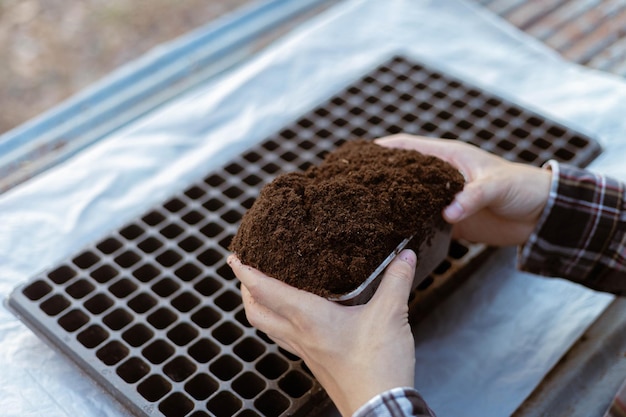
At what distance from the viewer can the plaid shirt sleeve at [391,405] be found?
74 centimetres

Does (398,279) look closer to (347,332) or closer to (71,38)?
(347,332)

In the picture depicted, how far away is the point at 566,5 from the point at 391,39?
0.48 m

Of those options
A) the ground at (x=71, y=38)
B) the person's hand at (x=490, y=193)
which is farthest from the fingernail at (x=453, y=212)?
the ground at (x=71, y=38)

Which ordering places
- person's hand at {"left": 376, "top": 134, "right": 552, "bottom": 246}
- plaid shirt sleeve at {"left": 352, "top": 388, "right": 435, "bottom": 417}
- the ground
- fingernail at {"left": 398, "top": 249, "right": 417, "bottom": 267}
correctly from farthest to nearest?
the ground, person's hand at {"left": 376, "top": 134, "right": 552, "bottom": 246}, fingernail at {"left": 398, "top": 249, "right": 417, "bottom": 267}, plaid shirt sleeve at {"left": 352, "top": 388, "right": 435, "bottom": 417}

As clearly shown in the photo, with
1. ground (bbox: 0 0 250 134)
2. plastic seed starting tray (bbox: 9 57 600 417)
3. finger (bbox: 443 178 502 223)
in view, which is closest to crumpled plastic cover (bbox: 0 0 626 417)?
plastic seed starting tray (bbox: 9 57 600 417)

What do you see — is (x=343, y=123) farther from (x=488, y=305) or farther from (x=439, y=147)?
(x=488, y=305)

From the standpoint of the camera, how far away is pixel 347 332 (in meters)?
0.80

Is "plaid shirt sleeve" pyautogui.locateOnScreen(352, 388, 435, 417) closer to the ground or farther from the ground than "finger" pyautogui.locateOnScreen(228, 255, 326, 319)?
closer to the ground

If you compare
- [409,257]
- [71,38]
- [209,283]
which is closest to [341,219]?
[409,257]

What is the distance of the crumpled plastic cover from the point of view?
3.37 feet

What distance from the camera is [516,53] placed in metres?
1.65

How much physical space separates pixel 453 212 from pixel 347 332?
10.4 inches

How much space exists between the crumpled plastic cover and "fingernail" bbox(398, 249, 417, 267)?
0.25m

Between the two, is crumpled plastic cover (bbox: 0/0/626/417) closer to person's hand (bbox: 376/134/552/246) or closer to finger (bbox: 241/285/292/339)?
person's hand (bbox: 376/134/552/246)
